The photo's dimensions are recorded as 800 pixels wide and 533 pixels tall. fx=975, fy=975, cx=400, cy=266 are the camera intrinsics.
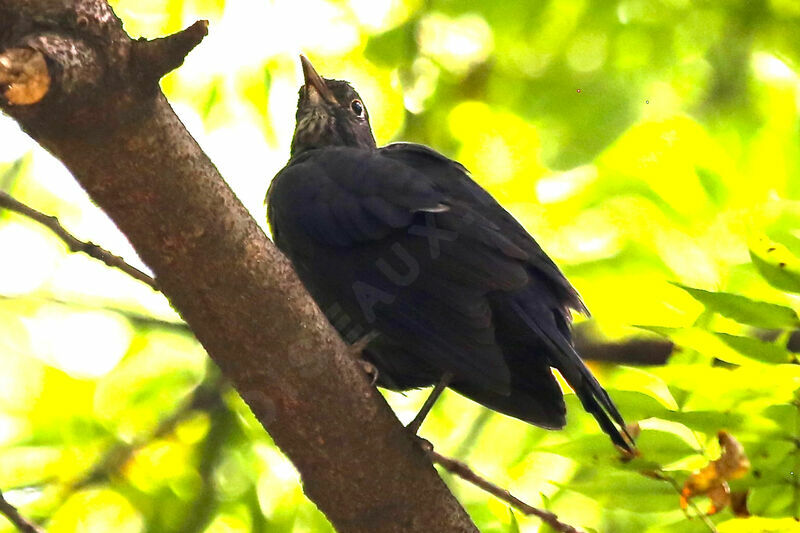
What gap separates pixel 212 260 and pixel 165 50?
512 millimetres

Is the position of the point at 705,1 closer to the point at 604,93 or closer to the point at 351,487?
the point at 604,93

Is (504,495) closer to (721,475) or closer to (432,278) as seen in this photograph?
(721,475)

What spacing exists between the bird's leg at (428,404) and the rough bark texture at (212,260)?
0.25ft

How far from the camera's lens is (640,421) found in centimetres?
275

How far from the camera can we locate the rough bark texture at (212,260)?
194cm

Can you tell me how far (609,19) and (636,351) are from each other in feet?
4.88

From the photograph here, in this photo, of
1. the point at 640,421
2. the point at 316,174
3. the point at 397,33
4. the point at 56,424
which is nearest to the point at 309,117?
the point at 397,33

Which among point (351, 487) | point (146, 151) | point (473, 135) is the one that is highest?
point (146, 151)

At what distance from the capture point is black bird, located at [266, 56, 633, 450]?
297 cm

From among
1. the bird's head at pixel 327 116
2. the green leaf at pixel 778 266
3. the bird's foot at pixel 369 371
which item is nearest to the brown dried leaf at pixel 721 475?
the green leaf at pixel 778 266

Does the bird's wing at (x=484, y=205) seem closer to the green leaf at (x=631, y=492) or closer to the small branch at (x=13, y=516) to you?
the green leaf at (x=631, y=492)

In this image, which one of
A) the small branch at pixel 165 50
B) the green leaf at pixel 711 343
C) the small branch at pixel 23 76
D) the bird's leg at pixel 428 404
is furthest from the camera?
the bird's leg at pixel 428 404

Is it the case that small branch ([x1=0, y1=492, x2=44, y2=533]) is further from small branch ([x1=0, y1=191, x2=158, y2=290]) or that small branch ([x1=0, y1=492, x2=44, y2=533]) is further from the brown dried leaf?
the brown dried leaf

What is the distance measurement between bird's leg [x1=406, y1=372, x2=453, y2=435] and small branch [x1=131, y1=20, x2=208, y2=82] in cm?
118
